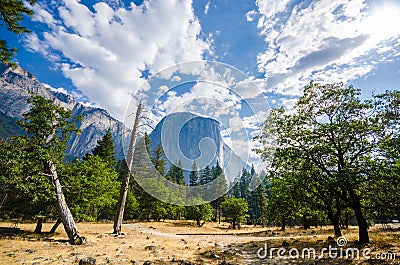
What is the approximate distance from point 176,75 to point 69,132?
8.01 meters

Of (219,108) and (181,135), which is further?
(181,135)

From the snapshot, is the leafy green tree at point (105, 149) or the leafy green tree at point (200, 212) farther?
the leafy green tree at point (105, 149)

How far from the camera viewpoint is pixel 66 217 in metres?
11.8

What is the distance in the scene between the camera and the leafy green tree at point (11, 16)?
6.92 m

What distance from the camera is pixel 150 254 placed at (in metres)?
9.26

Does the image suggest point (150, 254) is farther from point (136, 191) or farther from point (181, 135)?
point (136, 191)

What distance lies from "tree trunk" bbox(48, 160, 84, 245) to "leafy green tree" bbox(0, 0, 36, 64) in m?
7.02

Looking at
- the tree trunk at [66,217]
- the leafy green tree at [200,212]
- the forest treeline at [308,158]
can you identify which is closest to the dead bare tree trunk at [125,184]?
the forest treeline at [308,158]

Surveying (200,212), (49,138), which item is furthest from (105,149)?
(49,138)

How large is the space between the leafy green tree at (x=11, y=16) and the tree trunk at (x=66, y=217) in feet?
23.0

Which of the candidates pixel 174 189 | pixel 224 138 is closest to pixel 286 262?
pixel 224 138

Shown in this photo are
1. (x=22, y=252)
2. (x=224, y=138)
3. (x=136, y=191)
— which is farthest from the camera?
(x=136, y=191)

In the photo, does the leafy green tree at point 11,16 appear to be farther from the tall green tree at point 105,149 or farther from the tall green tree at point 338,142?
the tall green tree at point 105,149

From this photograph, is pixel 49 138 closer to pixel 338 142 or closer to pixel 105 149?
pixel 338 142
